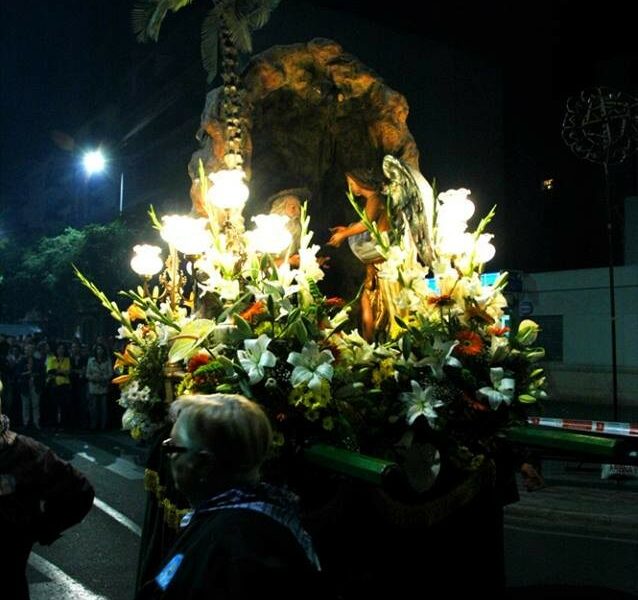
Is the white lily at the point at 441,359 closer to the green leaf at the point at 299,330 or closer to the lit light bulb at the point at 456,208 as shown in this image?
the green leaf at the point at 299,330

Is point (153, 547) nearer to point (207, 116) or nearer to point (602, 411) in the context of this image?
point (207, 116)

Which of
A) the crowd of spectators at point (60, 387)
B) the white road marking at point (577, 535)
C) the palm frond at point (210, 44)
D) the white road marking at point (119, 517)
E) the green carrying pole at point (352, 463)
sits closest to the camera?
the green carrying pole at point (352, 463)

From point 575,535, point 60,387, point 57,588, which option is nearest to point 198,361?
point 57,588

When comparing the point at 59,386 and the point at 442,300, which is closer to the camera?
the point at 442,300

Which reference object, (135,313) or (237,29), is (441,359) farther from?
(237,29)

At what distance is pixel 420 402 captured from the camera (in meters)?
4.66

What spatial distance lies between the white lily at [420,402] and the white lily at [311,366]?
0.53 meters

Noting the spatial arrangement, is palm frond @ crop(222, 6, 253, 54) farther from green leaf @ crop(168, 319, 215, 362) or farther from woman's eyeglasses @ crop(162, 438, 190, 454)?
woman's eyeglasses @ crop(162, 438, 190, 454)

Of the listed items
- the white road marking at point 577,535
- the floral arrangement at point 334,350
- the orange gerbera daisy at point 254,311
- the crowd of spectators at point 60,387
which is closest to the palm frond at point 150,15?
the floral arrangement at point 334,350

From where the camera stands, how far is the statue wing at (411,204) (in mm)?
5828

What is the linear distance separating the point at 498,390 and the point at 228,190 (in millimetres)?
2153

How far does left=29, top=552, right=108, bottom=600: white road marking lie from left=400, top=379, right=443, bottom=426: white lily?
3281 millimetres

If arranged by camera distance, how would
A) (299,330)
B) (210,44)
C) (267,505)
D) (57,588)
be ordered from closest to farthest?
(267,505) → (299,330) → (57,588) → (210,44)

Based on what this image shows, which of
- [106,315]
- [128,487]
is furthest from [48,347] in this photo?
[106,315]
